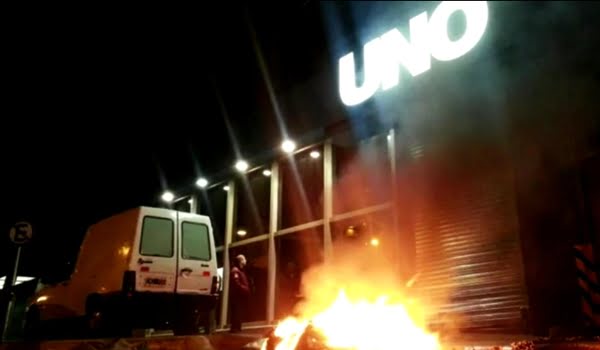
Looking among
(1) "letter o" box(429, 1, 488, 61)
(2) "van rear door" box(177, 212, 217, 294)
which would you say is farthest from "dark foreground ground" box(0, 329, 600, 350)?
(1) "letter o" box(429, 1, 488, 61)

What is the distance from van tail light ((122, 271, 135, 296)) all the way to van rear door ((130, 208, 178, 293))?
4.4 inches

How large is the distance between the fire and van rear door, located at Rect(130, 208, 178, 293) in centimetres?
359

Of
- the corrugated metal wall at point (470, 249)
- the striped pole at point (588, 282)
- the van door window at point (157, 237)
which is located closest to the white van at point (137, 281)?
the van door window at point (157, 237)

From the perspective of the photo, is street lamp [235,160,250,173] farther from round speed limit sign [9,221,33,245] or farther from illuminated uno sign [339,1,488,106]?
round speed limit sign [9,221,33,245]

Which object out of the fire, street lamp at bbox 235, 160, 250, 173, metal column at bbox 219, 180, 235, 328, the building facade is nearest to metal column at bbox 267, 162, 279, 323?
the building facade

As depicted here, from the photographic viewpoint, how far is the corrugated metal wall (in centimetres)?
807

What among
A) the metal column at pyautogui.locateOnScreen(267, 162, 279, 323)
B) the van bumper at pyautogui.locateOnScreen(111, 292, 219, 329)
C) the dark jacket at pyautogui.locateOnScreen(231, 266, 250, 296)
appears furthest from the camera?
the metal column at pyautogui.locateOnScreen(267, 162, 279, 323)

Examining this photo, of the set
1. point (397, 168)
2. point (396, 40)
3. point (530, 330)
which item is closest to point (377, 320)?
point (530, 330)

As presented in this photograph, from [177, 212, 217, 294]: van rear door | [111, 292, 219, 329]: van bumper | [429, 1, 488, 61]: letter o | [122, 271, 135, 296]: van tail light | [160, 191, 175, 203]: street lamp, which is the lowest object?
[111, 292, 219, 329]: van bumper

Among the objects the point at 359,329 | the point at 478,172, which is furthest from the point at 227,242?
the point at 359,329

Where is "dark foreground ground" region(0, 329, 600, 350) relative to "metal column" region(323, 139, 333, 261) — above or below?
below

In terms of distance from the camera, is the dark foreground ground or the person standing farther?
the person standing

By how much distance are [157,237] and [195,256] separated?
850 millimetres

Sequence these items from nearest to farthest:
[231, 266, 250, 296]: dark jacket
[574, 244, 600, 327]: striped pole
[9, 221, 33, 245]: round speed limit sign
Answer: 1. [574, 244, 600, 327]: striped pole
2. [9, 221, 33, 245]: round speed limit sign
3. [231, 266, 250, 296]: dark jacket
